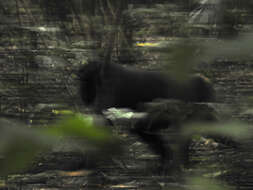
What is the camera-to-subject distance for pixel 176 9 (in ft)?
2.08

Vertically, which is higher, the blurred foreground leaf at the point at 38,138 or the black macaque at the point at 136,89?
the black macaque at the point at 136,89

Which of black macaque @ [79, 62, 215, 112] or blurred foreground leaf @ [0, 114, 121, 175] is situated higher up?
black macaque @ [79, 62, 215, 112]

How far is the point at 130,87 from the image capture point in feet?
2.12

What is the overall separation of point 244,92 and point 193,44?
194 mm

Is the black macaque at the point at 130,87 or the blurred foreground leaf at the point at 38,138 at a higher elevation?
the black macaque at the point at 130,87

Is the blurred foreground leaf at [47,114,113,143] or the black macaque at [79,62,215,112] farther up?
the black macaque at [79,62,215,112]

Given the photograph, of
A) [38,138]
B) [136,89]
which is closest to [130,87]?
[136,89]

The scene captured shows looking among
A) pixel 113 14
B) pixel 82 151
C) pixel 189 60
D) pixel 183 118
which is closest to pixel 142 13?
pixel 113 14

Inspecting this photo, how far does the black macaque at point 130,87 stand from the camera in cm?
64

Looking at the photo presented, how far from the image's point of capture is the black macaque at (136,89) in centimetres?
64

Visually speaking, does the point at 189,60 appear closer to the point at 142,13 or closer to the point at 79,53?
the point at 142,13

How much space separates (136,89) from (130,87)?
0.02 metres

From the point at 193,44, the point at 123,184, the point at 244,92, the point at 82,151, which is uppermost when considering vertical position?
the point at 193,44

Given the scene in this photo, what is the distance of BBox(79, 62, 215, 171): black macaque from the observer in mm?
638
